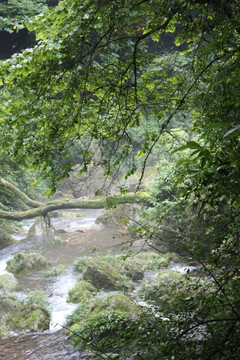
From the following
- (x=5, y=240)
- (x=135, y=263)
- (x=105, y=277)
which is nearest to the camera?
(x=105, y=277)

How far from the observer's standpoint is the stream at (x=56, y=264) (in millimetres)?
5582

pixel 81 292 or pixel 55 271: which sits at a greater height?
pixel 55 271

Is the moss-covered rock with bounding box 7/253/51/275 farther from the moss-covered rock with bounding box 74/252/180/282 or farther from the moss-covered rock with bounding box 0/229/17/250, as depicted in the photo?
the moss-covered rock with bounding box 0/229/17/250

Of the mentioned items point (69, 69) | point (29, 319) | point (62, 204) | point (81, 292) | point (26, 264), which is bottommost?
point (29, 319)

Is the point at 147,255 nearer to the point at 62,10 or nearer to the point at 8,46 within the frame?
the point at 62,10

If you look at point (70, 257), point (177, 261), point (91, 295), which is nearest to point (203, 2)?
point (91, 295)

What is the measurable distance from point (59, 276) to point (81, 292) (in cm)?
207

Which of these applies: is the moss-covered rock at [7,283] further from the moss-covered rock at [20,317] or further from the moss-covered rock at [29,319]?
the moss-covered rock at [29,319]

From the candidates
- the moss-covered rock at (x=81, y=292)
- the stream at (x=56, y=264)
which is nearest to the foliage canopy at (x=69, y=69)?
the stream at (x=56, y=264)

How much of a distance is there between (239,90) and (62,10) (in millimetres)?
1749

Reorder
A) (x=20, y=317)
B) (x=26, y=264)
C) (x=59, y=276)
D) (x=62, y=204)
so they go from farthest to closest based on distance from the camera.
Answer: (x=62, y=204) → (x=26, y=264) → (x=59, y=276) → (x=20, y=317)

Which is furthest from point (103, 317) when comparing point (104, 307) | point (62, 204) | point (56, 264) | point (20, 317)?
point (62, 204)

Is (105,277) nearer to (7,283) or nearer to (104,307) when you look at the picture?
(104,307)

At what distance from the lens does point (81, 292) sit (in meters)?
7.88
